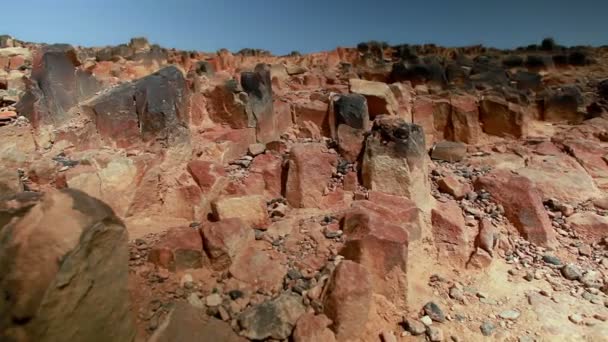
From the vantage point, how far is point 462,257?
2814 mm

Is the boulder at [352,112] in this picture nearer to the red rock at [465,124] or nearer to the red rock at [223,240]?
the red rock at [465,124]

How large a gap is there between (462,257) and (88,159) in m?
2.72

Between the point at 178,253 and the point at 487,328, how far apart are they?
6.07 ft

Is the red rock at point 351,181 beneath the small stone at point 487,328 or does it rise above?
above

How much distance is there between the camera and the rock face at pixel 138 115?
3.04 m

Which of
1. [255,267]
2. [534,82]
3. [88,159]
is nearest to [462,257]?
[255,267]

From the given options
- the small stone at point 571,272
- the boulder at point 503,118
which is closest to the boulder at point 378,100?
the boulder at point 503,118

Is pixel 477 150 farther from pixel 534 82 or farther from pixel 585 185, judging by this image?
pixel 534 82

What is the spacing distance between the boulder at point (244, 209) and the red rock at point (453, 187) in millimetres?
1605

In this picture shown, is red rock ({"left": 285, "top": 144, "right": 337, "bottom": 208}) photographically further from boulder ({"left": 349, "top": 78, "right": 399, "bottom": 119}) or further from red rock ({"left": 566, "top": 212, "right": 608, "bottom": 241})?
red rock ({"left": 566, "top": 212, "right": 608, "bottom": 241})

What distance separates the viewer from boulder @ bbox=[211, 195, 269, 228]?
2.59 m

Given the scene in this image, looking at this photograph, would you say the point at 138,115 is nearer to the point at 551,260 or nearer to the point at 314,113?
the point at 314,113

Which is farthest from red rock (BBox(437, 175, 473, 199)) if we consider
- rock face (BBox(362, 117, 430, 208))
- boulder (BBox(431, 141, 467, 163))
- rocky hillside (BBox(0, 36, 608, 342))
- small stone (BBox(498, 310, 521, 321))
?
small stone (BBox(498, 310, 521, 321))

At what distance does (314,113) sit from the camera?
3971mm
